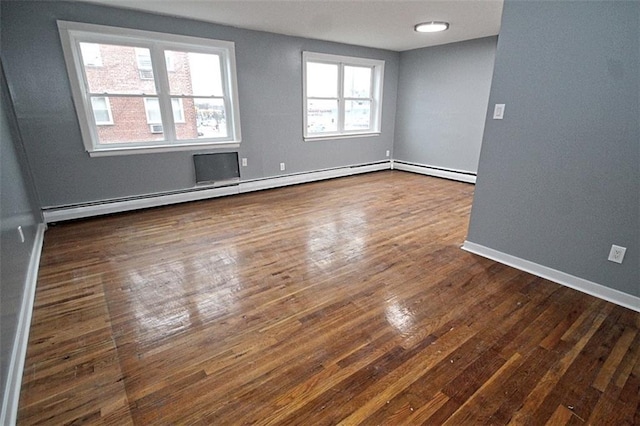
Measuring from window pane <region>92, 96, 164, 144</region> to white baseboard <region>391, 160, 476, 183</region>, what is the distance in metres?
4.66

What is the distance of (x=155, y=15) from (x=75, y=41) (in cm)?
90

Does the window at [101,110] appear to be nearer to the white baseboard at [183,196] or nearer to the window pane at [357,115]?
the white baseboard at [183,196]

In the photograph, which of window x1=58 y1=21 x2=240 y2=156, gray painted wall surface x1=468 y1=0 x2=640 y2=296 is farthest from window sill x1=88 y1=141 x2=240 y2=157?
gray painted wall surface x1=468 y1=0 x2=640 y2=296

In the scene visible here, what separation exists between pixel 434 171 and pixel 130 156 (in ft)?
16.6

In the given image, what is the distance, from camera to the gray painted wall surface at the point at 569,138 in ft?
6.79

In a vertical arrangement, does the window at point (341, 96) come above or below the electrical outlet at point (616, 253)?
above

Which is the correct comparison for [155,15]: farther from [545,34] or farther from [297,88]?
[545,34]

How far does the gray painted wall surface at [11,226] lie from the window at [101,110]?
2.47 feet

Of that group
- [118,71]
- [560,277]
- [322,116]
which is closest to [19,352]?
[118,71]

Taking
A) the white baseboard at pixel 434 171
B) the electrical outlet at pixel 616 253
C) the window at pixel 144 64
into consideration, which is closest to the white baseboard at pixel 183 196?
the white baseboard at pixel 434 171

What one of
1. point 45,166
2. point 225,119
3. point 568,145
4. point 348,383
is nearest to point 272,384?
point 348,383

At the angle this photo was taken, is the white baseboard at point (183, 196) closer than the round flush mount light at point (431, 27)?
Yes

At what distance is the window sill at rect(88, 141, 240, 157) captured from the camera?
150 inches

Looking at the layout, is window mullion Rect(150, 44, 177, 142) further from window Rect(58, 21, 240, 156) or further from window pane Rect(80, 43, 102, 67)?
window pane Rect(80, 43, 102, 67)
